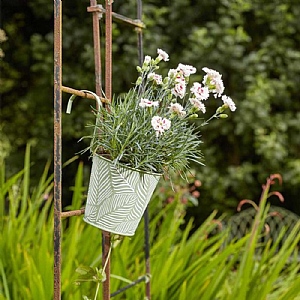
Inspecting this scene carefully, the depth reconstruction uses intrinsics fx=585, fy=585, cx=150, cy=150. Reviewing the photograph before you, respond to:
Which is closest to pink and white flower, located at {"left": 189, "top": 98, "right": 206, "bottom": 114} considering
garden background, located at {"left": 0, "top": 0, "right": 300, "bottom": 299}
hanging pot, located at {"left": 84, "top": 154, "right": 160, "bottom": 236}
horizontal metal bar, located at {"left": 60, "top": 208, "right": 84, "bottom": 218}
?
hanging pot, located at {"left": 84, "top": 154, "right": 160, "bottom": 236}

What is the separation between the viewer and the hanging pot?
1.17 meters

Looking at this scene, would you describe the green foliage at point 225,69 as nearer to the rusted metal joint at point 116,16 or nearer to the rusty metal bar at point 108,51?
the rusted metal joint at point 116,16

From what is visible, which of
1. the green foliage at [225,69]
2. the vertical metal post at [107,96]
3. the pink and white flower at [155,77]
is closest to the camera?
the pink and white flower at [155,77]

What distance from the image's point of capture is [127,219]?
1.20 metres

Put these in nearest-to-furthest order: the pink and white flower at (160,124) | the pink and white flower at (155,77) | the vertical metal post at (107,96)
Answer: the pink and white flower at (160,124), the pink and white flower at (155,77), the vertical metal post at (107,96)

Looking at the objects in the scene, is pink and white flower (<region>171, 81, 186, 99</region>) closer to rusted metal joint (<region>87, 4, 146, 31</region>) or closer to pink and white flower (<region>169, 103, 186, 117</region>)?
pink and white flower (<region>169, 103, 186, 117</region>)

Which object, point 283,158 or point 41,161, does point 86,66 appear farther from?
point 283,158

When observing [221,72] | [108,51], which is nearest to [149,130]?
[108,51]

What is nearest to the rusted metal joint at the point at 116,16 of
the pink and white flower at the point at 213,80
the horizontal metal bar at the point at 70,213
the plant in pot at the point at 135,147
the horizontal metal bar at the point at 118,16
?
the horizontal metal bar at the point at 118,16

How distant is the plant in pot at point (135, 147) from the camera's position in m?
1.15

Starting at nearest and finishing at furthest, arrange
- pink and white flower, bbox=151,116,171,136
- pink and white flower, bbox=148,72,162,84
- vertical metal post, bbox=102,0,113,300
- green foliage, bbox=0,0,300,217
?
pink and white flower, bbox=151,116,171,136 < pink and white flower, bbox=148,72,162,84 < vertical metal post, bbox=102,0,113,300 < green foliage, bbox=0,0,300,217

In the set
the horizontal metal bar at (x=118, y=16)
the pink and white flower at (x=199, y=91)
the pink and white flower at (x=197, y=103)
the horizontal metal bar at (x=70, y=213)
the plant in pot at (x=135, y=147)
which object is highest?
the horizontal metal bar at (x=118, y=16)

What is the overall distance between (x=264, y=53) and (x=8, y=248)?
2063mm

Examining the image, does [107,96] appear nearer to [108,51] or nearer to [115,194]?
[108,51]
